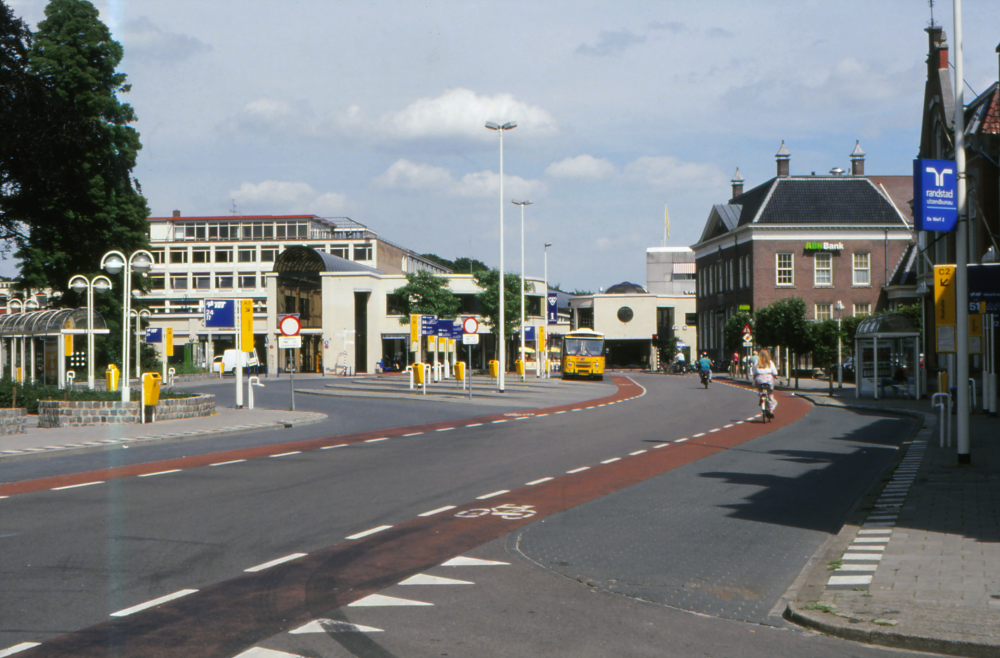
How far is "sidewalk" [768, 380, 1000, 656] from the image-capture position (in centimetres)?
539

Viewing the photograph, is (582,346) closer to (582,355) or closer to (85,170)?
(582,355)

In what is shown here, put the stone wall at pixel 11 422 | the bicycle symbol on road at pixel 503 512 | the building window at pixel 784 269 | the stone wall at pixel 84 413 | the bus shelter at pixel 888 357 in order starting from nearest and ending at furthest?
1. the bicycle symbol on road at pixel 503 512
2. the stone wall at pixel 11 422
3. the stone wall at pixel 84 413
4. the bus shelter at pixel 888 357
5. the building window at pixel 784 269

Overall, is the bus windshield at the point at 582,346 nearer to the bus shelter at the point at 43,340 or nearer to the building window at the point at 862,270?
the building window at the point at 862,270

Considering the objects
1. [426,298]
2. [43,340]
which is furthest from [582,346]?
[43,340]

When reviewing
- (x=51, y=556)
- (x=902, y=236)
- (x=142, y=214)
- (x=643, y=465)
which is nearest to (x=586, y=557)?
(x=51, y=556)

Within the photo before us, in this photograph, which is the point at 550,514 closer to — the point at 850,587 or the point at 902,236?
the point at 850,587

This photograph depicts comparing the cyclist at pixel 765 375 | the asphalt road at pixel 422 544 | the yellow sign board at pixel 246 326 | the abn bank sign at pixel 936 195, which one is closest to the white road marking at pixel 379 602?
the asphalt road at pixel 422 544

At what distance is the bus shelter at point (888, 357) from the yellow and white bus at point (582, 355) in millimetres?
24273

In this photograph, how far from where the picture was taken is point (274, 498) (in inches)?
440

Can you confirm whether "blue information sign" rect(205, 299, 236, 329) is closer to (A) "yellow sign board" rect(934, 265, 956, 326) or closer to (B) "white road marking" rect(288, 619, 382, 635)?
(A) "yellow sign board" rect(934, 265, 956, 326)

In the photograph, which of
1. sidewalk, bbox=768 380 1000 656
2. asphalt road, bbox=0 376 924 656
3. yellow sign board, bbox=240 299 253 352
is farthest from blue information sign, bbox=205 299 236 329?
sidewalk, bbox=768 380 1000 656

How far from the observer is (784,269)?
228 ft

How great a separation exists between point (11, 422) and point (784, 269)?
58563 millimetres

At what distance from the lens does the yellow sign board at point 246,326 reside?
29.4 m
